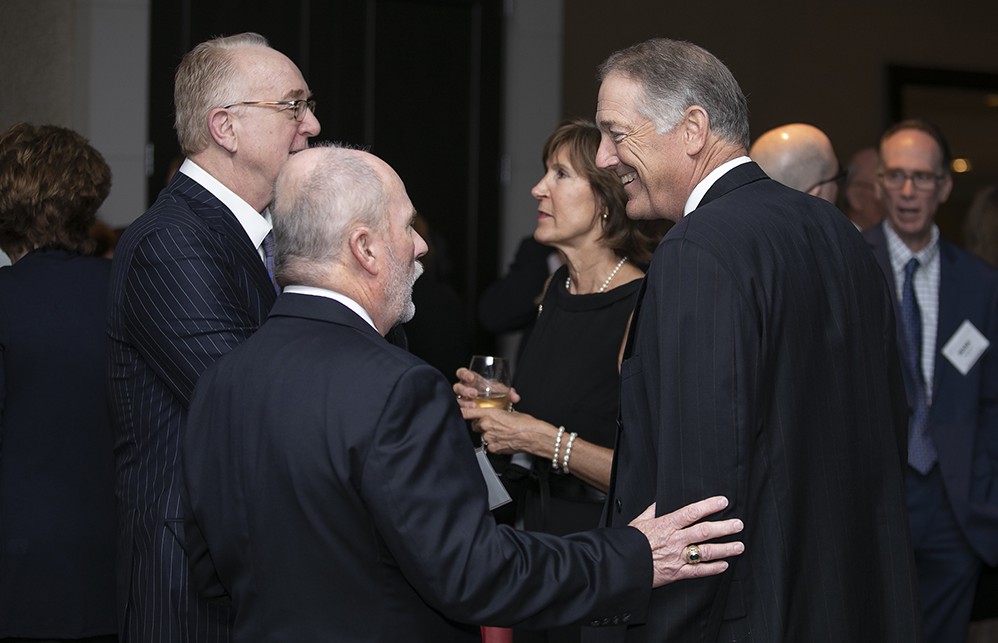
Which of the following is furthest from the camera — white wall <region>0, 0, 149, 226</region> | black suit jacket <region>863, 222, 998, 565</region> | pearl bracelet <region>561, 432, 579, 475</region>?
white wall <region>0, 0, 149, 226</region>

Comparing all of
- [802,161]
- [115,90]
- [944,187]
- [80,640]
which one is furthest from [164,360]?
[115,90]

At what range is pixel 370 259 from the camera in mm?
1622

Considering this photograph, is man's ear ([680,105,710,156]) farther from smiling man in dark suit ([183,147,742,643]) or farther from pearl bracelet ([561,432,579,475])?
pearl bracelet ([561,432,579,475])

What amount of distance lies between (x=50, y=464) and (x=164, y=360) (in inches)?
24.6

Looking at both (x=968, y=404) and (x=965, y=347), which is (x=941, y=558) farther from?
(x=965, y=347)

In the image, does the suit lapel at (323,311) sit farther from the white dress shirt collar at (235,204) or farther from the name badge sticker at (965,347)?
the name badge sticker at (965,347)

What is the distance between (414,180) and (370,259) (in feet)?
12.6

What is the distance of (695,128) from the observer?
1908 mm

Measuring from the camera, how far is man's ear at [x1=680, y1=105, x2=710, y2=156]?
1.90 m

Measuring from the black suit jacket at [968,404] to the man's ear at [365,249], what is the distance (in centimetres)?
211

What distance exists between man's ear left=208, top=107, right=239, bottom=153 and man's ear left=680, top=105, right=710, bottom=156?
2.89ft

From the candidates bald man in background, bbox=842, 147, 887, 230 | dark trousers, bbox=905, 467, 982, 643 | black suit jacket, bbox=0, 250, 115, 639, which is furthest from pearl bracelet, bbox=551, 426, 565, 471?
bald man in background, bbox=842, 147, 887, 230

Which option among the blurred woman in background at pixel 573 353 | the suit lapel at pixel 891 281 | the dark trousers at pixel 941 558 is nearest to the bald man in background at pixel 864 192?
the suit lapel at pixel 891 281

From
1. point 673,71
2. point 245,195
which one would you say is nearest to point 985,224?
point 673,71
